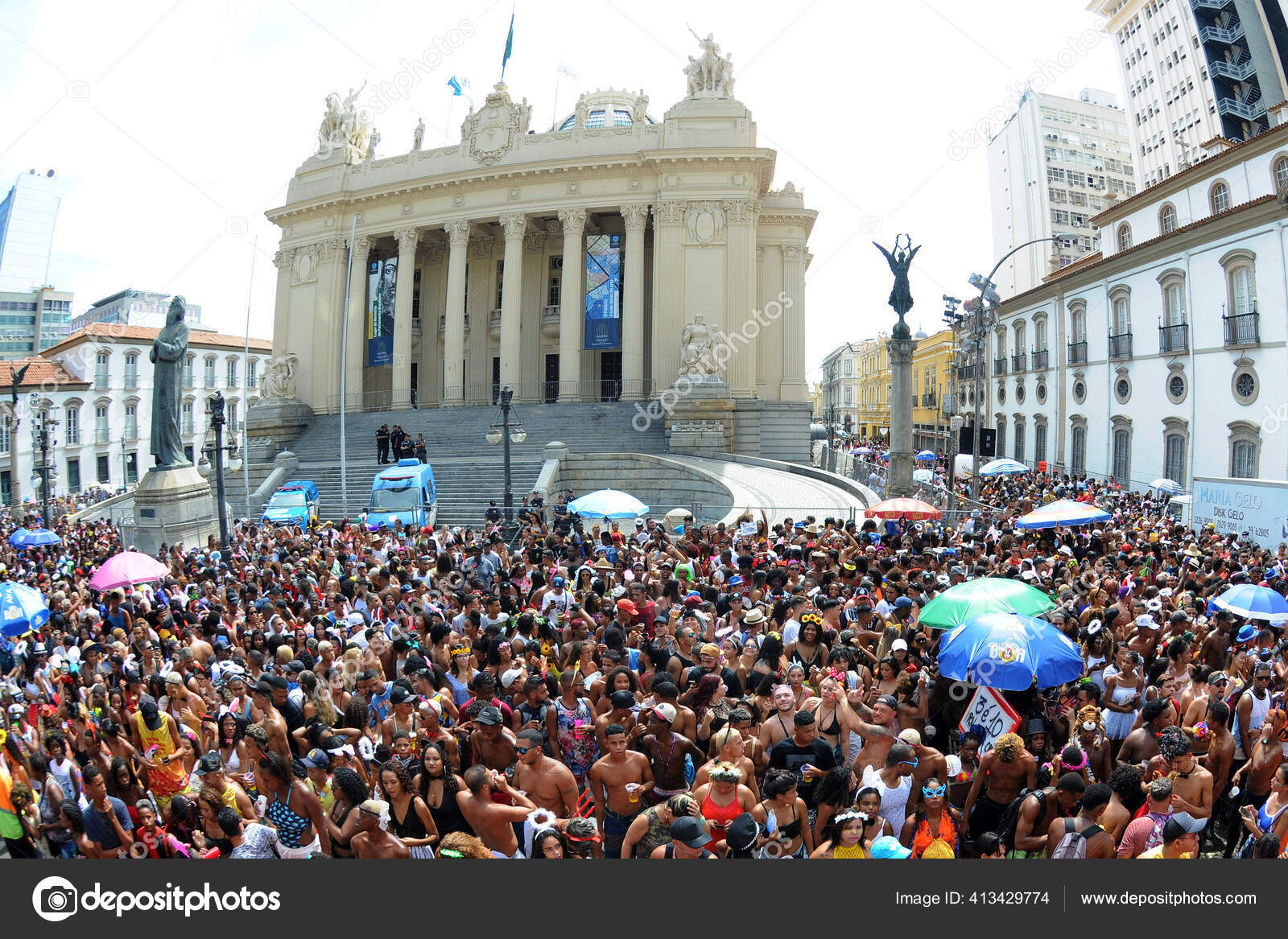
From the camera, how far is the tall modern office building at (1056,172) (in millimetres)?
67188

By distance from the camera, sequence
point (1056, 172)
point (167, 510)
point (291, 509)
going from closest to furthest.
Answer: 1. point (167, 510)
2. point (291, 509)
3. point (1056, 172)

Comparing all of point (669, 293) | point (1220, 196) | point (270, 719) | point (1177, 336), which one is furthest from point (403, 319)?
point (270, 719)

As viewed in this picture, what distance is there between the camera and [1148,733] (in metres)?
6.00

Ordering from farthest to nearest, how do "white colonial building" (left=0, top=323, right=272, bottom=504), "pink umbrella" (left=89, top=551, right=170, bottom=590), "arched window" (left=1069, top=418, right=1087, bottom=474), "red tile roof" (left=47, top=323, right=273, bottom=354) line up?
"red tile roof" (left=47, top=323, right=273, bottom=354), "white colonial building" (left=0, top=323, right=272, bottom=504), "arched window" (left=1069, top=418, right=1087, bottom=474), "pink umbrella" (left=89, top=551, right=170, bottom=590)

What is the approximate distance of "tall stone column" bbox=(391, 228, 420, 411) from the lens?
40062 millimetres

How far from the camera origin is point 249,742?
606cm

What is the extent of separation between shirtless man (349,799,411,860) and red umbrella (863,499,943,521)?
481 inches

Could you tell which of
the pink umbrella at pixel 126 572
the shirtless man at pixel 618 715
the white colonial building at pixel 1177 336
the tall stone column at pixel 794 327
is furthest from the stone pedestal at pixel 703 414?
the shirtless man at pixel 618 715

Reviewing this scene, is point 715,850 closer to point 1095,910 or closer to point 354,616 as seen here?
point 1095,910

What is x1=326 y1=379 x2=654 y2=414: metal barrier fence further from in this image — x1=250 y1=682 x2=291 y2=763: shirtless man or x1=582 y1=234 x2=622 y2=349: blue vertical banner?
x1=250 y1=682 x2=291 y2=763: shirtless man

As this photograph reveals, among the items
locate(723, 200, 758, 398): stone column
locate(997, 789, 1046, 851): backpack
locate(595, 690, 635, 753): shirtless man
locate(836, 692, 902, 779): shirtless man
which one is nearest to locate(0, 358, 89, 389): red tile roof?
locate(723, 200, 758, 398): stone column

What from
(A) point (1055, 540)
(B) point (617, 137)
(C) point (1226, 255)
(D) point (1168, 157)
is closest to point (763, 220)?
(B) point (617, 137)

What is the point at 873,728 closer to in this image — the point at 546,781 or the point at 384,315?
the point at 546,781

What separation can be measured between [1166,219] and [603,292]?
22.5 metres
